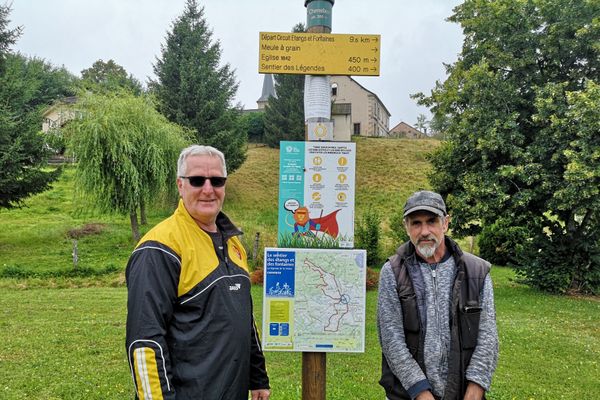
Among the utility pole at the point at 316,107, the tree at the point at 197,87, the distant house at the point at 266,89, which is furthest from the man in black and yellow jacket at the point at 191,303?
the distant house at the point at 266,89

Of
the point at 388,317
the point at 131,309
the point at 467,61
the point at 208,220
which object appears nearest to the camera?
the point at 131,309

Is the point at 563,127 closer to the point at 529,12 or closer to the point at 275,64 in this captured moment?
the point at 529,12

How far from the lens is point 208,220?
2439mm

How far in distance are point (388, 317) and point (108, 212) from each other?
18.4 meters

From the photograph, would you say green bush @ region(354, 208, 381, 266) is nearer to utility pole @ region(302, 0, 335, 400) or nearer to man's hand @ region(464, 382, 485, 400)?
utility pole @ region(302, 0, 335, 400)

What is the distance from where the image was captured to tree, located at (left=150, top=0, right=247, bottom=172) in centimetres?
2805

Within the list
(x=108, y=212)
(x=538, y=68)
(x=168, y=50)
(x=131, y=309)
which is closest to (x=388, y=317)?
(x=131, y=309)

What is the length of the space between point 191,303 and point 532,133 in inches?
522

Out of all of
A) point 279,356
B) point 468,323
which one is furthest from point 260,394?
point 279,356

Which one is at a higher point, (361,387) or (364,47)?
(364,47)

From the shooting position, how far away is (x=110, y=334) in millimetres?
8141

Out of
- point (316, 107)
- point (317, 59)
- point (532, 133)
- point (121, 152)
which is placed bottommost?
point (316, 107)

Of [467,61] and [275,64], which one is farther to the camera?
[467,61]

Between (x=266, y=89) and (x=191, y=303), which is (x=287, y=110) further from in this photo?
(x=191, y=303)
